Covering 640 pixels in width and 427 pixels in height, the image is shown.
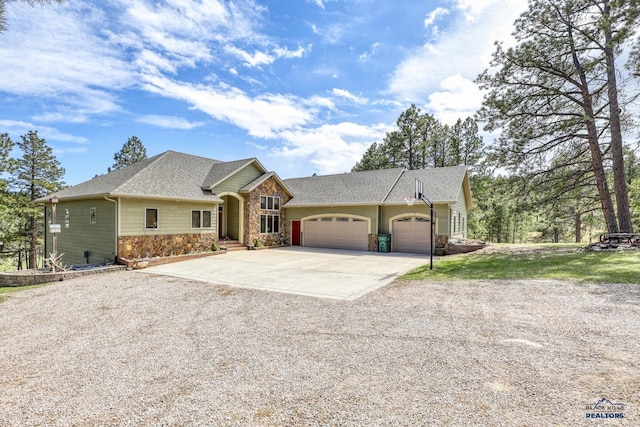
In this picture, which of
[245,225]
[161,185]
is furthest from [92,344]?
[245,225]

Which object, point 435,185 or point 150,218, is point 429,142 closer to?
point 435,185

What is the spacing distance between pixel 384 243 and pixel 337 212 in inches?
145

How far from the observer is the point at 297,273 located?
35.1 ft

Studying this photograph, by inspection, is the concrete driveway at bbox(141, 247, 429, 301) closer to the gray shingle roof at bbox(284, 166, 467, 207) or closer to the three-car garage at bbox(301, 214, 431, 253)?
the three-car garage at bbox(301, 214, 431, 253)

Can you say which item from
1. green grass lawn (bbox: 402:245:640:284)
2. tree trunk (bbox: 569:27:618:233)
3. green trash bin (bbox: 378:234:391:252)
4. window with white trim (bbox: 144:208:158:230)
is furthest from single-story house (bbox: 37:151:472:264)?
tree trunk (bbox: 569:27:618:233)

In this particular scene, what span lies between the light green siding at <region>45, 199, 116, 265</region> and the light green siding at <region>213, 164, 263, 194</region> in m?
5.42

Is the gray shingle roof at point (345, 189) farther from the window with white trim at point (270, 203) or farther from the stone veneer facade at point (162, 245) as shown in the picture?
the stone veneer facade at point (162, 245)

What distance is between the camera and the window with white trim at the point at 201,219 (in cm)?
1567

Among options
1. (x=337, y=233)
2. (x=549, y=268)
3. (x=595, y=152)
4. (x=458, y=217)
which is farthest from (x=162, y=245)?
(x=595, y=152)

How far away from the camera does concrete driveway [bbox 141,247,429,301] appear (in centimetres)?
838

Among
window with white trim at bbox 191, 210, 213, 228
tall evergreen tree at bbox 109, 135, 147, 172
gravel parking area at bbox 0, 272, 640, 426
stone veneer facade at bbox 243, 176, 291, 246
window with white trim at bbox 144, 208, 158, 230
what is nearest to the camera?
gravel parking area at bbox 0, 272, 640, 426

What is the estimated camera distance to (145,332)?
523 centimetres

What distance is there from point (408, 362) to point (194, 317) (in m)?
4.23

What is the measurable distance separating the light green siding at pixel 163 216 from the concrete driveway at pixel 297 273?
199 centimetres
